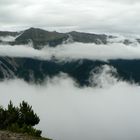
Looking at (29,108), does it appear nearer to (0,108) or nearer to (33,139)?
(0,108)

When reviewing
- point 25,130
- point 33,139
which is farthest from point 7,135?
point 25,130

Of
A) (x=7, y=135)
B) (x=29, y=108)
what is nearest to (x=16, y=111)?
(x=29, y=108)

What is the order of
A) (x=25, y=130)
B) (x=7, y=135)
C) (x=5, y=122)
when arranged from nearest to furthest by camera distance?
(x=7, y=135)
(x=25, y=130)
(x=5, y=122)

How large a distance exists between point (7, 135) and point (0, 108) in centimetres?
3411

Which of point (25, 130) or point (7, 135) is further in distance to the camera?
point (25, 130)

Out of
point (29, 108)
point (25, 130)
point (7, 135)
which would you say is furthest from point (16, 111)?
point (7, 135)

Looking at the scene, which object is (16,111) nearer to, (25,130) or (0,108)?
(0,108)

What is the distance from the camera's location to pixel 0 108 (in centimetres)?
8400

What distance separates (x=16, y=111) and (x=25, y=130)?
1647 cm

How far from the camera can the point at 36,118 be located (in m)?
83.8

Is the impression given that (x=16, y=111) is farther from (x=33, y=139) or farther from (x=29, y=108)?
(x=33, y=139)

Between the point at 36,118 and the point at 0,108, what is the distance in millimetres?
6714

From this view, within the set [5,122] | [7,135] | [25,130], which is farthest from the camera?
[5,122]

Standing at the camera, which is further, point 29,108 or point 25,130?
point 29,108
